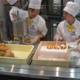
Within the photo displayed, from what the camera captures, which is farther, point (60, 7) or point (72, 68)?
point (60, 7)

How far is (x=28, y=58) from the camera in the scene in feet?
3.02

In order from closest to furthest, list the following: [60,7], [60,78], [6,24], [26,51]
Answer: [60,78], [26,51], [6,24], [60,7]

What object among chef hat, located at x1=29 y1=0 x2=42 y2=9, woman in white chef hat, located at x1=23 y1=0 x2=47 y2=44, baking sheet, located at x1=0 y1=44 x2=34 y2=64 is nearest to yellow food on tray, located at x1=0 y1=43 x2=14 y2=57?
baking sheet, located at x1=0 y1=44 x2=34 y2=64

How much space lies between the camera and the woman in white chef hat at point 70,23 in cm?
158

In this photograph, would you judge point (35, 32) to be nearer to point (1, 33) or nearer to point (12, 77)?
point (1, 33)

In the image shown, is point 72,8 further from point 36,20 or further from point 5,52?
point 5,52

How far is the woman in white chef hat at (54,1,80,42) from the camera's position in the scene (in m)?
1.58

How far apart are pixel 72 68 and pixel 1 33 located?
680 millimetres

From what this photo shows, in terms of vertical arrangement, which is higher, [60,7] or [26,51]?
[60,7]

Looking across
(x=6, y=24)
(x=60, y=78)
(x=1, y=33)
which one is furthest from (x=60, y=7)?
(x=60, y=78)

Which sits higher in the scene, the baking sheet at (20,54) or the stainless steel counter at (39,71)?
the baking sheet at (20,54)

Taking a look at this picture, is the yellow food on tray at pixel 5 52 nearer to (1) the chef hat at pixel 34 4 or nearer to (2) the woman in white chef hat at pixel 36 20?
(2) the woman in white chef hat at pixel 36 20

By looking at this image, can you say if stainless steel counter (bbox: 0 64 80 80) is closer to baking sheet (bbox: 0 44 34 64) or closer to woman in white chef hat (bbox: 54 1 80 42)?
baking sheet (bbox: 0 44 34 64)

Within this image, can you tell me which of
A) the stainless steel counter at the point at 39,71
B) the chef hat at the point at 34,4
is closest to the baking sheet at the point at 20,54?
the stainless steel counter at the point at 39,71
